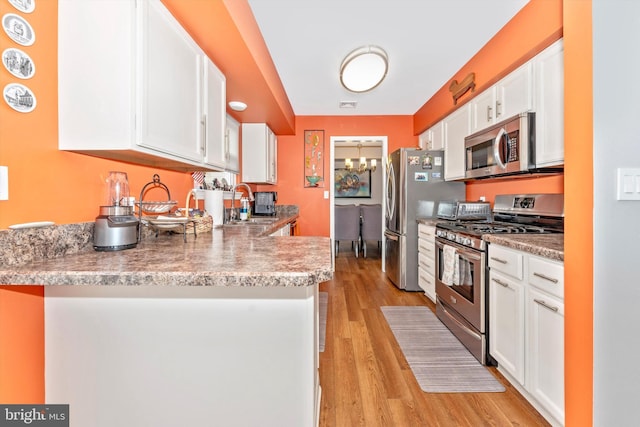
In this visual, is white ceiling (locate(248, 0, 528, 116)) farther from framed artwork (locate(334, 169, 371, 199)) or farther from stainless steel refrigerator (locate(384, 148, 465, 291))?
framed artwork (locate(334, 169, 371, 199))

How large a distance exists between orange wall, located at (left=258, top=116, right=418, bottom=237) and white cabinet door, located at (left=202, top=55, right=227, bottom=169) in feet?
7.44

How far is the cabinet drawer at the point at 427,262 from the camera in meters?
2.97

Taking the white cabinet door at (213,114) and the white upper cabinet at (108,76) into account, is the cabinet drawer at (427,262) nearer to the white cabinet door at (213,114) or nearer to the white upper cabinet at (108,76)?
the white cabinet door at (213,114)

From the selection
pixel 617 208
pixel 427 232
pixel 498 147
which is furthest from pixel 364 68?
pixel 617 208

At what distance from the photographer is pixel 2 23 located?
0.94 meters

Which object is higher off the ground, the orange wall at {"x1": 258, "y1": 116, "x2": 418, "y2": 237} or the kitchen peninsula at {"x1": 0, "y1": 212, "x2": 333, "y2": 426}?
the orange wall at {"x1": 258, "y1": 116, "x2": 418, "y2": 237}

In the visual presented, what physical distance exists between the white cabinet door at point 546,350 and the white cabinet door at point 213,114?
78.2 inches

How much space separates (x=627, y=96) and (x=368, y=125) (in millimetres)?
3386

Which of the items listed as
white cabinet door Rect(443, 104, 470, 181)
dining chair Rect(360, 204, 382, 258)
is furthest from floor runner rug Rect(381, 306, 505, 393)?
dining chair Rect(360, 204, 382, 258)

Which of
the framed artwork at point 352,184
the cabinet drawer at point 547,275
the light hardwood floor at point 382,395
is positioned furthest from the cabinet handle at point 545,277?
the framed artwork at point 352,184

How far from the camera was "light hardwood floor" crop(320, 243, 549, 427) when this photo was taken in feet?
4.77

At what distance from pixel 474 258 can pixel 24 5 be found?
100 inches

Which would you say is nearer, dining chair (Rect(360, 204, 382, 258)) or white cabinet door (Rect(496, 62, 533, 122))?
white cabinet door (Rect(496, 62, 533, 122))

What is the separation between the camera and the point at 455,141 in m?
3.08
